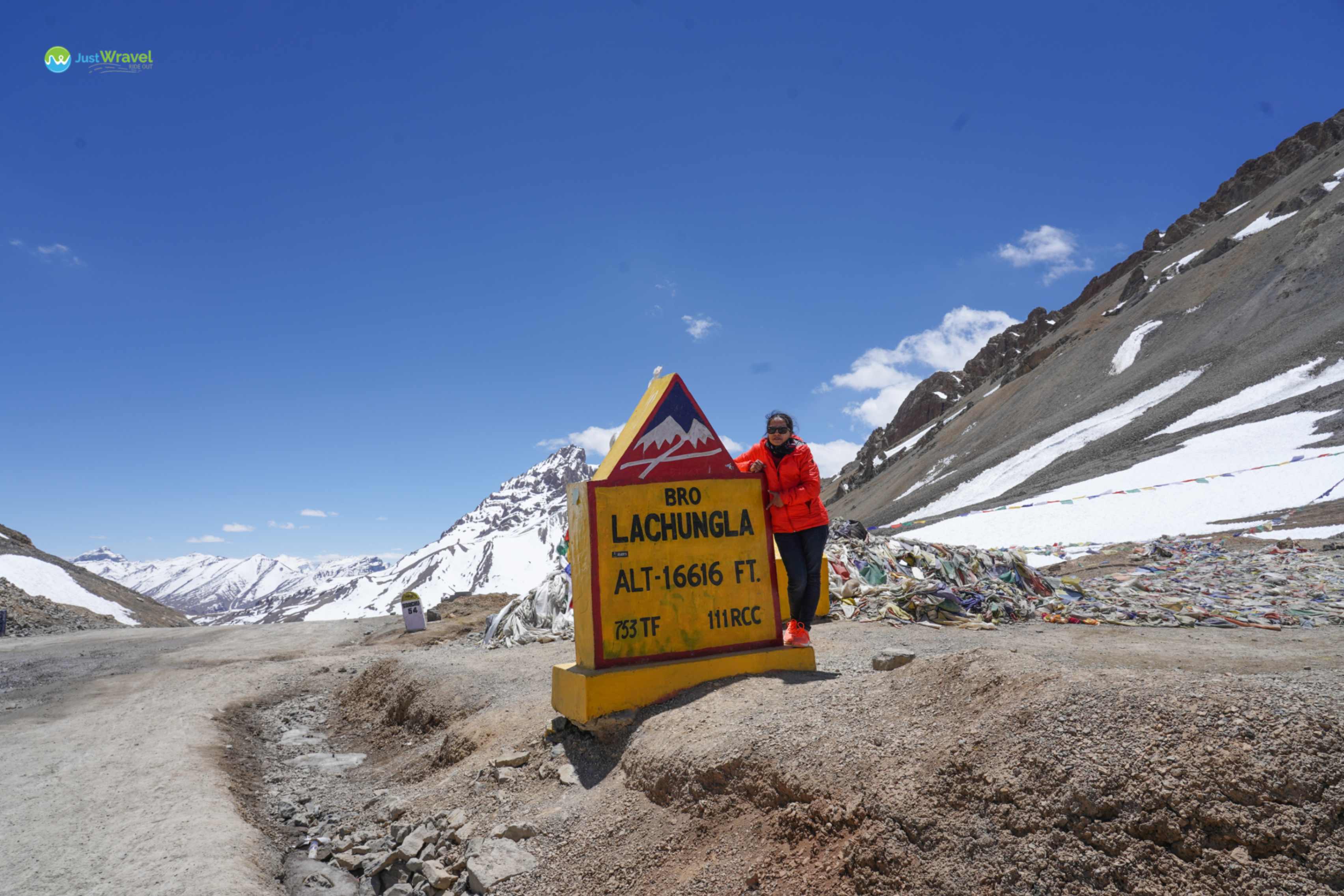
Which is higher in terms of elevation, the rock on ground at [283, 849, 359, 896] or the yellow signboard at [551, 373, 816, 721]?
the yellow signboard at [551, 373, 816, 721]

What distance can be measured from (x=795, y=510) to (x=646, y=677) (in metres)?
1.85

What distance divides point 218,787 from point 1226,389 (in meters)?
49.6

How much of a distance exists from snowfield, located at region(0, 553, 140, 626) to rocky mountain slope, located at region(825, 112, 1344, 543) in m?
38.8

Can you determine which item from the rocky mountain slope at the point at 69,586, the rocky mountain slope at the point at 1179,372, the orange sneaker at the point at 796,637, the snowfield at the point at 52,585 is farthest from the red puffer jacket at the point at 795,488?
the snowfield at the point at 52,585

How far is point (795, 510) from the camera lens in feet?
19.8

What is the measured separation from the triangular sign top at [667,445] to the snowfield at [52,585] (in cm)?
3548

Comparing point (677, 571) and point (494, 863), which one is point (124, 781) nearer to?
point (494, 863)

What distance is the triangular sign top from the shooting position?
5688mm

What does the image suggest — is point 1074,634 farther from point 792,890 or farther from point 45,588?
point 45,588

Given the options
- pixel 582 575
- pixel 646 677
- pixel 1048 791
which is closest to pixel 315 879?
pixel 646 677

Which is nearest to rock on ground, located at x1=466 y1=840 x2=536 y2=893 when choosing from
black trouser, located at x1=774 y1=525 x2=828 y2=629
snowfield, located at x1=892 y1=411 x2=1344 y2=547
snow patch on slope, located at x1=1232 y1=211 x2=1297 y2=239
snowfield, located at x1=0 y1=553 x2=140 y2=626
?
black trouser, located at x1=774 y1=525 x2=828 y2=629

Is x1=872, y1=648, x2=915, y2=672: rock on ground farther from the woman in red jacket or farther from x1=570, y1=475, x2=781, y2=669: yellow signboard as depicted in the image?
x1=570, y1=475, x2=781, y2=669: yellow signboard

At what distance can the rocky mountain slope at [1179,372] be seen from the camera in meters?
35.0

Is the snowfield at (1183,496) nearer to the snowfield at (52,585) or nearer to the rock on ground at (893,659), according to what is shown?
the rock on ground at (893,659)
